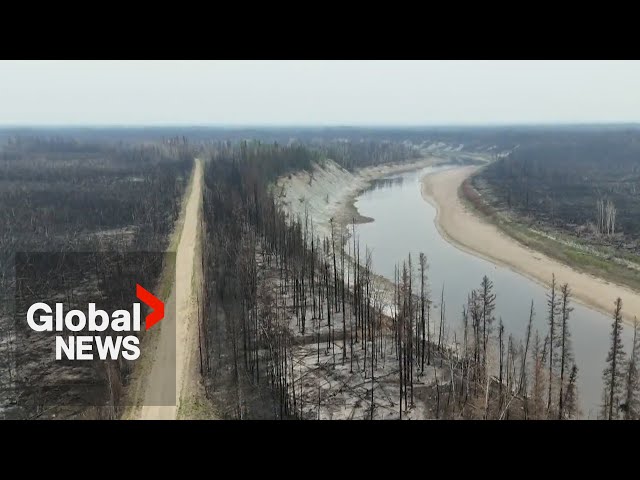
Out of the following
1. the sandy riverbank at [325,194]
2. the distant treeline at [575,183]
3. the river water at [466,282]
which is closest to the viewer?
the river water at [466,282]

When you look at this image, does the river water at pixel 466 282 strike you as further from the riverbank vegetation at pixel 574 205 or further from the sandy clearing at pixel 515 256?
the riverbank vegetation at pixel 574 205

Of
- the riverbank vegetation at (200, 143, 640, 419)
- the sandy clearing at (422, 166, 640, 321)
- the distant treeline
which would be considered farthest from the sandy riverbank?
the distant treeline

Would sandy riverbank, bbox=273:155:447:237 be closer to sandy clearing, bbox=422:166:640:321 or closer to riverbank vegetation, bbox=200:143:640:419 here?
sandy clearing, bbox=422:166:640:321

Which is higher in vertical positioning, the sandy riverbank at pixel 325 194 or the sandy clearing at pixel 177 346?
the sandy riverbank at pixel 325 194

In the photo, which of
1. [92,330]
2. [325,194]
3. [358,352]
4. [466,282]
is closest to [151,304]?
[92,330]

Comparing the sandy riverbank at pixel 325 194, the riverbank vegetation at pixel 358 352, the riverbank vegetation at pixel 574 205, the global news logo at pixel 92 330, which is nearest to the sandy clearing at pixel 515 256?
the riverbank vegetation at pixel 574 205

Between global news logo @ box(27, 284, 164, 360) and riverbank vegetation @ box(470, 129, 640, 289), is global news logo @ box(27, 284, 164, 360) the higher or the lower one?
the lower one
